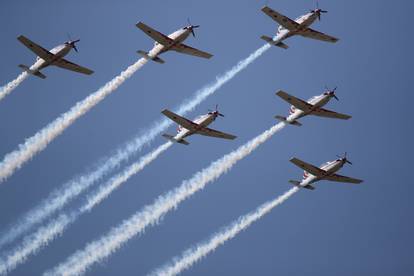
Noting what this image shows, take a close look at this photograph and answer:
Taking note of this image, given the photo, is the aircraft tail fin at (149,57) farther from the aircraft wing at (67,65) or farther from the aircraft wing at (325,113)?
the aircraft wing at (325,113)

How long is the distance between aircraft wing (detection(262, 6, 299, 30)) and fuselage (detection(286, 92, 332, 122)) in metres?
6.92

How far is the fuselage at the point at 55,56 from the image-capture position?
221ft

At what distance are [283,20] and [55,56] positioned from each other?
20985mm

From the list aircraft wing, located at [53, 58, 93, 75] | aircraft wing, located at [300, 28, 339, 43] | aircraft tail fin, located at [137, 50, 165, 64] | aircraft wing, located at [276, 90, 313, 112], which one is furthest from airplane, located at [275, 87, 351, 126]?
aircraft wing, located at [53, 58, 93, 75]

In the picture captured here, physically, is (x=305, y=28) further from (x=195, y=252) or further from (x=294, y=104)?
(x=195, y=252)

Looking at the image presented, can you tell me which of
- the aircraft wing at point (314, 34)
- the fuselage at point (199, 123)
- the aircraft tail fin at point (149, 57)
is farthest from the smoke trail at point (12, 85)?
the aircraft wing at point (314, 34)

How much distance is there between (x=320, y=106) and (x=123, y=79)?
18.8 metres

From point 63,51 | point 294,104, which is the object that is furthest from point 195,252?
point 63,51

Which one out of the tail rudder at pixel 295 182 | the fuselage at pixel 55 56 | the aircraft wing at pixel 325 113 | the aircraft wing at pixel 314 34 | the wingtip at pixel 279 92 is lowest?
the tail rudder at pixel 295 182

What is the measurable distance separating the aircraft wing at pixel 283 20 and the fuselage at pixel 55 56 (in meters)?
18.1

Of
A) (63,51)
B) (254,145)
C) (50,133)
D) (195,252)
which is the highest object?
(63,51)

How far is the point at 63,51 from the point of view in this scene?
67688 mm

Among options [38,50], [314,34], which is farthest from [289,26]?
[38,50]

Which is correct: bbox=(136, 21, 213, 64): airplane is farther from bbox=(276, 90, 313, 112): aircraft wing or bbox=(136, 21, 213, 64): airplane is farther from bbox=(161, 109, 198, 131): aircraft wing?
bbox=(276, 90, 313, 112): aircraft wing
